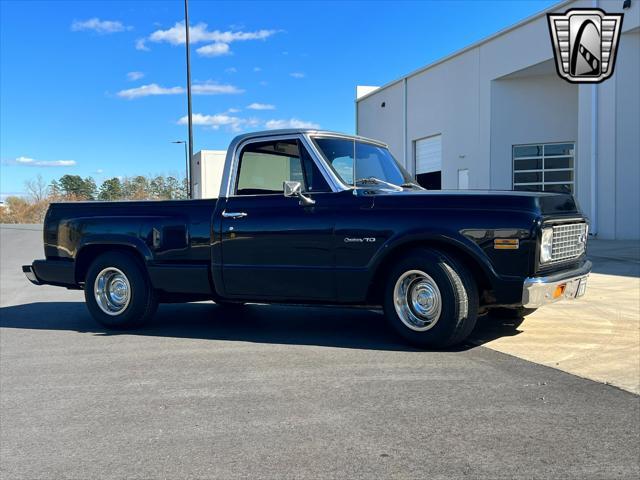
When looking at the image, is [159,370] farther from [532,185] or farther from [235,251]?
[532,185]

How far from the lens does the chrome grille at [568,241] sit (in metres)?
5.07

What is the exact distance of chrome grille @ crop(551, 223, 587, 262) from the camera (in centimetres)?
507

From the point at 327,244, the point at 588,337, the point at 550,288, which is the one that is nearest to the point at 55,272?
the point at 327,244

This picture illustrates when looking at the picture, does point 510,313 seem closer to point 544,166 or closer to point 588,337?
point 588,337

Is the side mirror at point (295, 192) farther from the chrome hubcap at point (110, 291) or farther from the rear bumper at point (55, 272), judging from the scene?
the rear bumper at point (55, 272)

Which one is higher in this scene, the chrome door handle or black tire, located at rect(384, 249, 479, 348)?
the chrome door handle

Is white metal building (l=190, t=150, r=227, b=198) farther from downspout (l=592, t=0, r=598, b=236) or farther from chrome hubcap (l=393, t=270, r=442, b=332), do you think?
downspout (l=592, t=0, r=598, b=236)

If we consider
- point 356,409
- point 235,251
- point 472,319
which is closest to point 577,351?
point 472,319

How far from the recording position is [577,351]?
5254 millimetres

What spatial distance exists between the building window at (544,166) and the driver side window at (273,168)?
19.0 meters

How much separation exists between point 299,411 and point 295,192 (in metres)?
2.27

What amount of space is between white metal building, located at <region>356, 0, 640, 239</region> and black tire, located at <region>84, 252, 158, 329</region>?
10.9 m

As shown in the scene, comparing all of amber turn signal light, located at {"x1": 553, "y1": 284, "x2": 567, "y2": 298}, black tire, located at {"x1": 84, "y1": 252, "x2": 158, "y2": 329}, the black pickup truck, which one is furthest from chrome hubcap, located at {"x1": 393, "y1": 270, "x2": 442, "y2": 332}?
black tire, located at {"x1": 84, "y1": 252, "x2": 158, "y2": 329}

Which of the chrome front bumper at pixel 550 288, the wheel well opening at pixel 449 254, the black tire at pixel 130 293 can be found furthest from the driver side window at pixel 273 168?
the chrome front bumper at pixel 550 288
